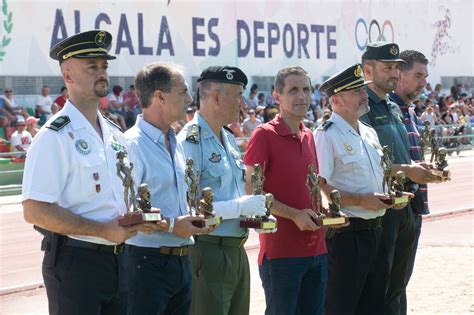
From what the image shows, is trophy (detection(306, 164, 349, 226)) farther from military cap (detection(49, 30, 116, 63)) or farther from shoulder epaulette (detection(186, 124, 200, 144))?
military cap (detection(49, 30, 116, 63))

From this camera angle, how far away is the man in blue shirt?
489 centimetres

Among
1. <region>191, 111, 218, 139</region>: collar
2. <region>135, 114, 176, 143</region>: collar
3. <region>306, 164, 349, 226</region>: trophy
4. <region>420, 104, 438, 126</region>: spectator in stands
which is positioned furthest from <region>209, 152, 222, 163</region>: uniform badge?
<region>420, 104, 438, 126</region>: spectator in stands

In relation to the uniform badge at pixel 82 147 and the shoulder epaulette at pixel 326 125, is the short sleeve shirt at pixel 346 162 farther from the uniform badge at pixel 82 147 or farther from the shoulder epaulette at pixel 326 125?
the uniform badge at pixel 82 147

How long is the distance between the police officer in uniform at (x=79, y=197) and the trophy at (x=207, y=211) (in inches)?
17.7

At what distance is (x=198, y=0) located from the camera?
92.6 ft

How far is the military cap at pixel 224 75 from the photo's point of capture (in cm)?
551

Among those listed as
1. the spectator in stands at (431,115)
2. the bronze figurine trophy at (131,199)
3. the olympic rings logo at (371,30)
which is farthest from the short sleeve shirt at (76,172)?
the olympic rings logo at (371,30)

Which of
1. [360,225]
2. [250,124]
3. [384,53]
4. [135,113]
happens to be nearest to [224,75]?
[360,225]

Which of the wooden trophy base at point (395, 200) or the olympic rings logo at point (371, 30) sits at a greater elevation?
the olympic rings logo at point (371, 30)

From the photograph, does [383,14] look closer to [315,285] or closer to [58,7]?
[58,7]

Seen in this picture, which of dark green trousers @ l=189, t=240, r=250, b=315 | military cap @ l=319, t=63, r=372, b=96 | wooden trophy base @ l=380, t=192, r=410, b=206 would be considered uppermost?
military cap @ l=319, t=63, r=372, b=96

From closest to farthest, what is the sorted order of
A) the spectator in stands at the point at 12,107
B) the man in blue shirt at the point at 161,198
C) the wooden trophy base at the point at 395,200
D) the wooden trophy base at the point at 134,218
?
A: the wooden trophy base at the point at 134,218 < the man in blue shirt at the point at 161,198 < the wooden trophy base at the point at 395,200 < the spectator in stands at the point at 12,107

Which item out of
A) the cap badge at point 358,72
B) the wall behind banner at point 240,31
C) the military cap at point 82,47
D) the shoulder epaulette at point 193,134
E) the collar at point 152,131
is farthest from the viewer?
the wall behind banner at point 240,31

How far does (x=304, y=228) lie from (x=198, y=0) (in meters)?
23.3
